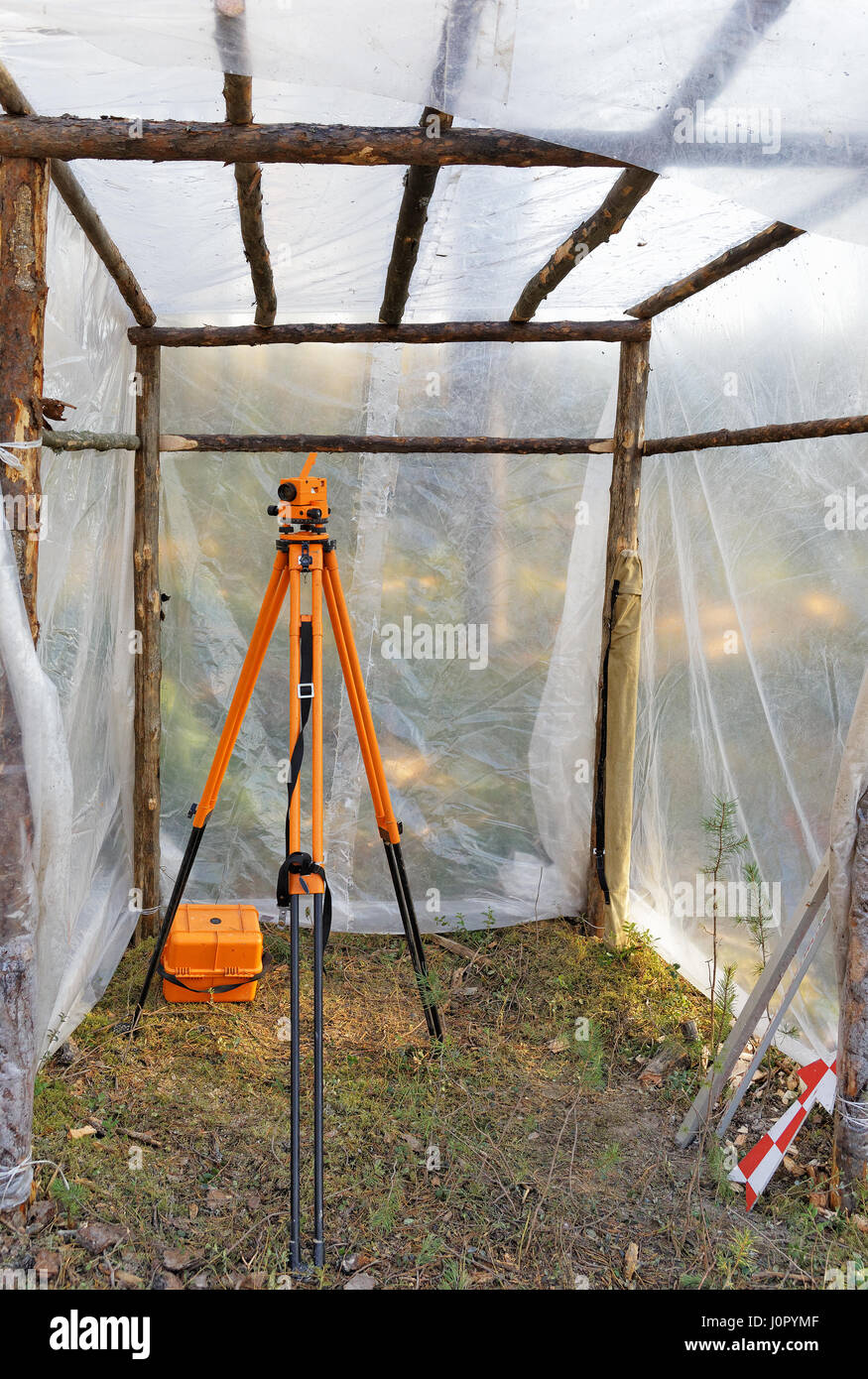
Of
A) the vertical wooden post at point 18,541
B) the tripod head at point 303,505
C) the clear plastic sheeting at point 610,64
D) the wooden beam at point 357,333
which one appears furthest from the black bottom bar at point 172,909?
the clear plastic sheeting at point 610,64

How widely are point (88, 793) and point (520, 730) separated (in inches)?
65.5

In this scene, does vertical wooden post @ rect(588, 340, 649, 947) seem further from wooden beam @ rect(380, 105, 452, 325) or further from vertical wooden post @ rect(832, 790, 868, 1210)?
vertical wooden post @ rect(832, 790, 868, 1210)

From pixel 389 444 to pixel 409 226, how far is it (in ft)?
3.90

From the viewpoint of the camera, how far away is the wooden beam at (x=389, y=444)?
364cm

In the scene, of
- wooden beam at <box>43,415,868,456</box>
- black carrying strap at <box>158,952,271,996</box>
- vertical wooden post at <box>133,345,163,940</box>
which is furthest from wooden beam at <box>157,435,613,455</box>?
black carrying strap at <box>158,952,271,996</box>

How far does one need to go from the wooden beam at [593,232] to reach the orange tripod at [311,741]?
948mm

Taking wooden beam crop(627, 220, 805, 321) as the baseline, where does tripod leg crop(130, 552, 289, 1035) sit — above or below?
below

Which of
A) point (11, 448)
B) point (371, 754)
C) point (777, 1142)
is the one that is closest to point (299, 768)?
point (371, 754)

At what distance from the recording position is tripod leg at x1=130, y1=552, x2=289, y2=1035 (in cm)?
260

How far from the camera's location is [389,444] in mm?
3715

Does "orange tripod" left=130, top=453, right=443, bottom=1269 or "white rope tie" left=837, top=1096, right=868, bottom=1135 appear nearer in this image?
"orange tripod" left=130, top=453, right=443, bottom=1269

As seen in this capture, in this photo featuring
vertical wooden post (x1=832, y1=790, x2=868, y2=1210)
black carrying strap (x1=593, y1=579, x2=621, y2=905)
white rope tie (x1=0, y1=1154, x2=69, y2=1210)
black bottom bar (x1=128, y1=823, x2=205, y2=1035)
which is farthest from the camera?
black carrying strap (x1=593, y1=579, x2=621, y2=905)

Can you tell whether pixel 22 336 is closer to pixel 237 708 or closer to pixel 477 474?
pixel 237 708

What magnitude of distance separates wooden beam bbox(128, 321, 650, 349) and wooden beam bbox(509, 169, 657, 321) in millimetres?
190
